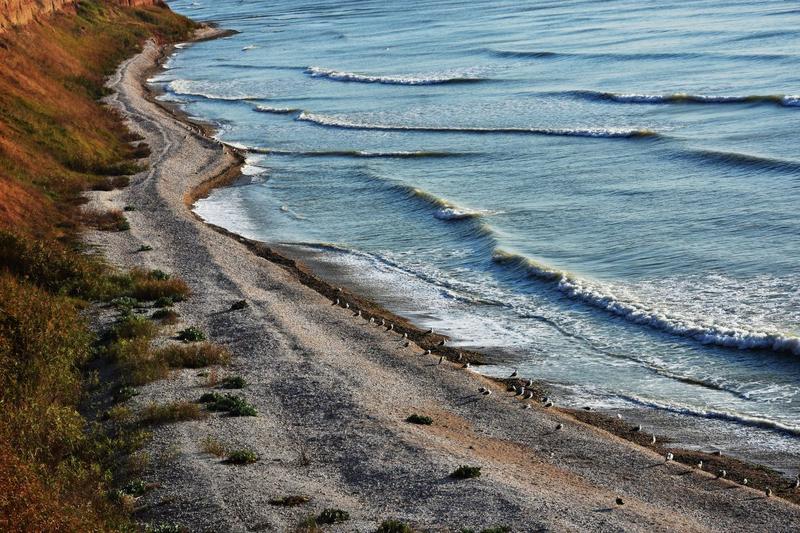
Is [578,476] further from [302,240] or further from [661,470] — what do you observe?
[302,240]

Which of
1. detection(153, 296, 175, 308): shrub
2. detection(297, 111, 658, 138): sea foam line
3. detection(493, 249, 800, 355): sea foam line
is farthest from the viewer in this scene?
detection(297, 111, 658, 138): sea foam line

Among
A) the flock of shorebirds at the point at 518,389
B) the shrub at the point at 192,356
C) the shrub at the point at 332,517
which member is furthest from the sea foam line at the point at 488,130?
the shrub at the point at 332,517

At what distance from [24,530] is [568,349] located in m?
15.3

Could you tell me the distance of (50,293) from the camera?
1000 inches

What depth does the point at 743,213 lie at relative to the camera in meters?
34.5

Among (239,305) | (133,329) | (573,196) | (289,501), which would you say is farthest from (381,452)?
(573,196)

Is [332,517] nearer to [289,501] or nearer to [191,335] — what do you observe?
[289,501]

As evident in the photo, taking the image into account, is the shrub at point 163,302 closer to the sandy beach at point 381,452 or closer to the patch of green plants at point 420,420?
the sandy beach at point 381,452

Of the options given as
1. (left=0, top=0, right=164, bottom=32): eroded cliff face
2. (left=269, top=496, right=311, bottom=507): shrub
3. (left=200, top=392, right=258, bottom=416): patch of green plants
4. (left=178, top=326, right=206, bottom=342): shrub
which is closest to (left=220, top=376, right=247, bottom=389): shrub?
(left=200, top=392, right=258, bottom=416): patch of green plants

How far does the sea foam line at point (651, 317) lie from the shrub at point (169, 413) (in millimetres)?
12077

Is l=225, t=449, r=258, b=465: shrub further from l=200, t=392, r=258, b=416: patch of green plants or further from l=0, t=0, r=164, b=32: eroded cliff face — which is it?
l=0, t=0, r=164, b=32: eroded cliff face

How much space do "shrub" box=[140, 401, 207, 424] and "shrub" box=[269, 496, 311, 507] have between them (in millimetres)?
3844

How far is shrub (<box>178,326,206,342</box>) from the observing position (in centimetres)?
2350

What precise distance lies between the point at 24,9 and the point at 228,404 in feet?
177
